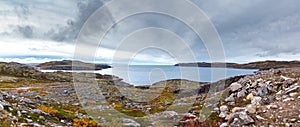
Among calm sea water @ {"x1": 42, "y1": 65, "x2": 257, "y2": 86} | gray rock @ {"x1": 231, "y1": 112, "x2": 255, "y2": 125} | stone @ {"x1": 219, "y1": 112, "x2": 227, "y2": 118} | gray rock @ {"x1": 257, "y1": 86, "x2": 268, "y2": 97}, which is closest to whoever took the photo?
gray rock @ {"x1": 231, "y1": 112, "x2": 255, "y2": 125}

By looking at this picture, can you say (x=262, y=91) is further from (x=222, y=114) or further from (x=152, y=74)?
(x=152, y=74)

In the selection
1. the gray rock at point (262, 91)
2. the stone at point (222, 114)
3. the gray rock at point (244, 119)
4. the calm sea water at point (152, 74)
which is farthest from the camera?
the calm sea water at point (152, 74)

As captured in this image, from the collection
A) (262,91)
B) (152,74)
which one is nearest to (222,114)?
(262,91)

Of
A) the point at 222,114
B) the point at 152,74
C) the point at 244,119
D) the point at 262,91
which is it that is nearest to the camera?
the point at 244,119

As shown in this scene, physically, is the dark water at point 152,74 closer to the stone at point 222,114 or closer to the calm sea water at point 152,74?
the calm sea water at point 152,74

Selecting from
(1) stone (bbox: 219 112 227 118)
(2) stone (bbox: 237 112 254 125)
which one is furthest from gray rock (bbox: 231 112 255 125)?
(1) stone (bbox: 219 112 227 118)

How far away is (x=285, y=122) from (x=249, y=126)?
220 cm

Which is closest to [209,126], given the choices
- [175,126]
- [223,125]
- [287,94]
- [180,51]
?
[223,125]

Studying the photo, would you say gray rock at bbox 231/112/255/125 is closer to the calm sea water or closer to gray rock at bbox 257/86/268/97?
gray rock at bbox 257/86/268/97

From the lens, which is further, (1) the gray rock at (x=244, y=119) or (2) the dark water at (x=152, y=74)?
→ (2) the dark water at (x=152, y=74)

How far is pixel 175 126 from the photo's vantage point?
20.2m

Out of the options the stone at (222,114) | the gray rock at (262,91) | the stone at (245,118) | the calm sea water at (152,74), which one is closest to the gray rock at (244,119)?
the stone at (245,118)

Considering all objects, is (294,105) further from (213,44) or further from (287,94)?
(213,44)

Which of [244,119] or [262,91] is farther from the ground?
[262,91]
